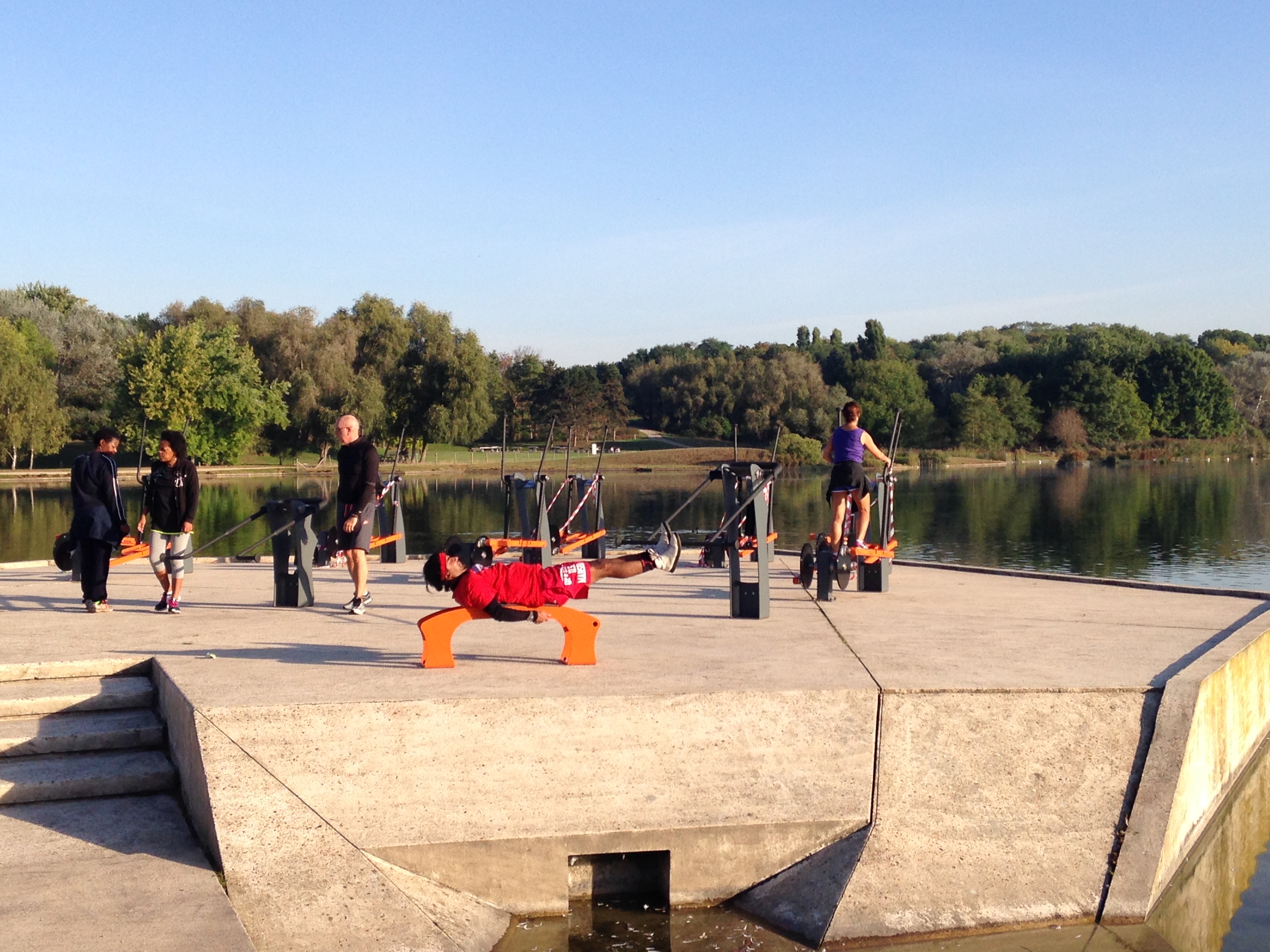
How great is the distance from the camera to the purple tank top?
12.3 metres

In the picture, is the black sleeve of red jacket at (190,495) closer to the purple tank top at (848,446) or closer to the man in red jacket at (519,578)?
the man in red jacket at (519,578)

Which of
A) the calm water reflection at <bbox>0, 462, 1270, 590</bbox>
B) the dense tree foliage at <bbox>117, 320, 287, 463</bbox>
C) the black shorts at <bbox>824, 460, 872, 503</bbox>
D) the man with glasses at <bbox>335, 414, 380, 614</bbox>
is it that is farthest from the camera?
the dense tree foliage at <bbox>117, 320, 287, 463</bbox>

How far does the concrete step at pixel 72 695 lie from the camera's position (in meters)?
7.51

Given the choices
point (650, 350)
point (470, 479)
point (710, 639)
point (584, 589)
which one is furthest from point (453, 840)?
point (650, 350)

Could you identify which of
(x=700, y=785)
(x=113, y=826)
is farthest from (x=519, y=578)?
(x=113, y=826)

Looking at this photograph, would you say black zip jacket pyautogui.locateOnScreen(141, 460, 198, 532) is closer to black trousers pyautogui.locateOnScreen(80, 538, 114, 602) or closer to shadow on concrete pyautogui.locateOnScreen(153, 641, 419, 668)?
black trousers pyautogui.locateOnScreen(80, 538, 114, 602)

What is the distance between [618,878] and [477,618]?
6.30ft

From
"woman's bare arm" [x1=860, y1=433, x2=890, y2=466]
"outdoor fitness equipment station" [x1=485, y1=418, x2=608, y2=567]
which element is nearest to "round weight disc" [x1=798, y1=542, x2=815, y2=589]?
"woman's bare arm" [x1=860, y1=433, x2=890, y2=466]

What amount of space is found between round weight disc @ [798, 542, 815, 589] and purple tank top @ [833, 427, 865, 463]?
984mm

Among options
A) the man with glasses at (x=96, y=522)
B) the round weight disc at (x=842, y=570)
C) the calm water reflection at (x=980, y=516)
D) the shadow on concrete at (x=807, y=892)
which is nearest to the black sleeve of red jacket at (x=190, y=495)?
the man with glasses at (x=96, y=522)

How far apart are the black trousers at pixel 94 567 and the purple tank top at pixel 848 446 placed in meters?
7.22

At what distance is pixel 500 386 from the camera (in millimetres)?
91000

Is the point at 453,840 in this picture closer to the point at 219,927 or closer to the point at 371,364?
the point at 219,927

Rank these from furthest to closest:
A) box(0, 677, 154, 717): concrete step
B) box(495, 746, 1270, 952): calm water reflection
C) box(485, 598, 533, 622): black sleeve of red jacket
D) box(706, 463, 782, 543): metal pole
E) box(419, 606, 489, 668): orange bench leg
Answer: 1. box(706, 463, 782, 543): metal pole
2. box(419, 606, 489, 668): orange bench leg
3. box(485, 598, 533, 622): black sleeve of red jacket
4. box(0, 677, 154, 717): concrete step
5. box(495, 746, 1270, 952): calm water reflection
